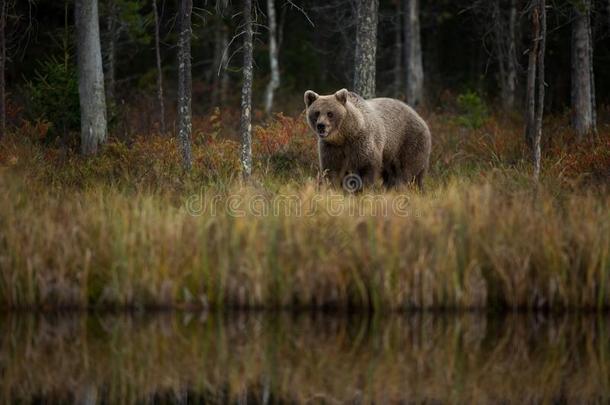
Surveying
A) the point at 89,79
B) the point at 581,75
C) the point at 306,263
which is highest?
the point at 581,75

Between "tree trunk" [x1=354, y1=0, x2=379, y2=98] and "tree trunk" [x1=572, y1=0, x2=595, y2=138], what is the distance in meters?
3.94

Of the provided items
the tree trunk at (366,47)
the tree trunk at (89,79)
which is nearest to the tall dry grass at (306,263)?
the tree trunk at (89,79)

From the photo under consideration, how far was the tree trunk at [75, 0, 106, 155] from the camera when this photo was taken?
1481 cm

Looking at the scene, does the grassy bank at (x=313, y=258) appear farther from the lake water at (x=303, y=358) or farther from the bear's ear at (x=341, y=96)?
the bear's ear at (x=341, y=96)

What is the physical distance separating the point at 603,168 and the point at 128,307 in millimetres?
7403

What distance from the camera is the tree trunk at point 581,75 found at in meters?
16.2

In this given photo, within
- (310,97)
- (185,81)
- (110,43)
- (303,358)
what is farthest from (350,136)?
(110,43)

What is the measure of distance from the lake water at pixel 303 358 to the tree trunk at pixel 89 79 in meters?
7.97

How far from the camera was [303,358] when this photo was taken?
21.0ft

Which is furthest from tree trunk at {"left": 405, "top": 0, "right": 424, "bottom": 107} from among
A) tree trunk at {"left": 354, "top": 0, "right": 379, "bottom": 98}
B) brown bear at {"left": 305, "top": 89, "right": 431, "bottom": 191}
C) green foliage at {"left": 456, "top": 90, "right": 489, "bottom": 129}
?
brown bear at {"left": 305, "top": 89, "right": 431, "bottom": 191}

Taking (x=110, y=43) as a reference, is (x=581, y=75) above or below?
below

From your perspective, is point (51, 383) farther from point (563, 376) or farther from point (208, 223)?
point (563, 376)

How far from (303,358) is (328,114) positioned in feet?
17.7

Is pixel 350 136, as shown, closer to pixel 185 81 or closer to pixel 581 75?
pixel 185 81
